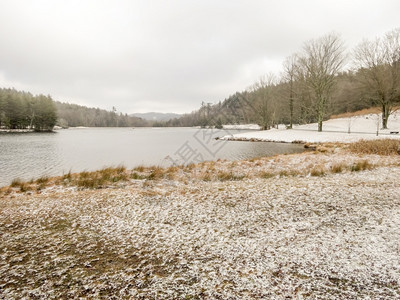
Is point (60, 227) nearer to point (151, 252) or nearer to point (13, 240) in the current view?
point (13, 240)

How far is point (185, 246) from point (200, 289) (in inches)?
46.6

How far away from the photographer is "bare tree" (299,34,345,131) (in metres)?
32.9

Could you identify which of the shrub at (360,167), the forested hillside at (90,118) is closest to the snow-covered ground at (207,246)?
the shrub at (360,167)

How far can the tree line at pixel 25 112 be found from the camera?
68562mm

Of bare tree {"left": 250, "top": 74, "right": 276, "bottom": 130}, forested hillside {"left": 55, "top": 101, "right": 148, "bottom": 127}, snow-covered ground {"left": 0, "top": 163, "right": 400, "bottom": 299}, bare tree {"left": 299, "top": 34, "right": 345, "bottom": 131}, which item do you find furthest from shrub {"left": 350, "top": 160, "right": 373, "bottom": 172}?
forested hillside {"left": 55, "top": 101, "right": 148, "bottom": 127}

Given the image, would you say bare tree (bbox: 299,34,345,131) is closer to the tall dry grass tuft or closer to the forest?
the forest

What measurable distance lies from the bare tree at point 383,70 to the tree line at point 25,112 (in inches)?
3699

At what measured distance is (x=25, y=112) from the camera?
72.8 metres

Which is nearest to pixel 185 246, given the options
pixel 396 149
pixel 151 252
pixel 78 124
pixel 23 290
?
pixel 151 252

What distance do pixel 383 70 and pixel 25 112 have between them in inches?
4018

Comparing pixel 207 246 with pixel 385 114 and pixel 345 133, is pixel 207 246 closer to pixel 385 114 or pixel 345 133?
pixel 345 133

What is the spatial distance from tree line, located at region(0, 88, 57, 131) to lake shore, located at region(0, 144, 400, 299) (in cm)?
8595

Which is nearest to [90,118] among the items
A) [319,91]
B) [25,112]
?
[25,112]

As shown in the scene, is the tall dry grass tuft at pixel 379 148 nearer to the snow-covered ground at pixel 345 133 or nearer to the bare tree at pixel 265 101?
the snow-covered ground at pixel 345 133
